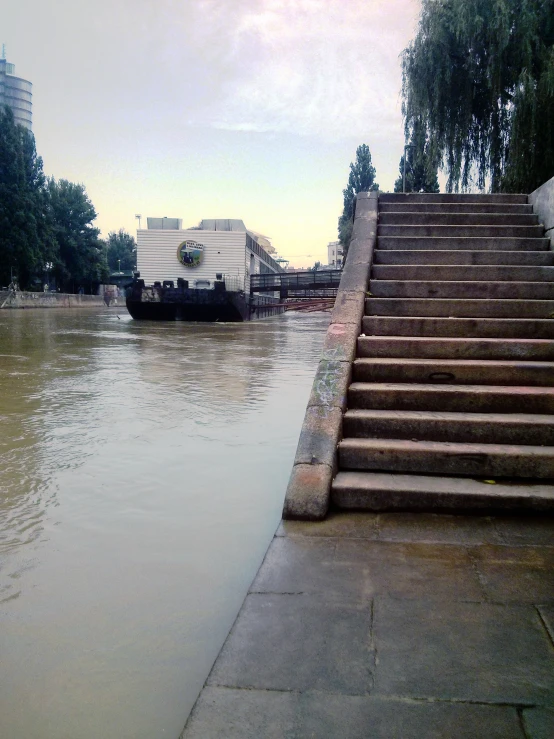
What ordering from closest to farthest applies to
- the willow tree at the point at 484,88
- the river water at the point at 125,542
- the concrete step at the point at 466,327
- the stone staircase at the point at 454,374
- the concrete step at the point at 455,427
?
the river water at the point at 125,542, the stone staircase at the point at 454,374, the concrete step at the point at 455,427, the concrete step at the point at 466,327, the willow tree at the point at 484,88

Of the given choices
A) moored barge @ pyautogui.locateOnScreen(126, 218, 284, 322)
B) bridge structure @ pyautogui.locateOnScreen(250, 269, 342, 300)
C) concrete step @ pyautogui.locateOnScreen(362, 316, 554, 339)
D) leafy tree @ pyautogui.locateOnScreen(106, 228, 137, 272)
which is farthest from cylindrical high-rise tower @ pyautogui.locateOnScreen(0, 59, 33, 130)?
concrete step @ pyautogui.locateOnScreen(362, 316, 554, 339)

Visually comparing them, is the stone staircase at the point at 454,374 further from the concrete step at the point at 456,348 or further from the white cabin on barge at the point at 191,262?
the white cabin on barge at the point at 191,262

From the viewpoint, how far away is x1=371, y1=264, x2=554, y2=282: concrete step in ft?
20.3

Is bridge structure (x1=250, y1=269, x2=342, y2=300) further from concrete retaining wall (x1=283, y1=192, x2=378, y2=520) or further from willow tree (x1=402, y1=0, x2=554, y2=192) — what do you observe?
concrete retaining wall (x1=283, y1=192, x2=378, y2=520)

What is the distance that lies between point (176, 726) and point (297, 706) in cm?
35

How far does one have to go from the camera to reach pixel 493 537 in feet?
9.74

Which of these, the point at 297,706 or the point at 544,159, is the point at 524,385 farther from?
the point at 544,159

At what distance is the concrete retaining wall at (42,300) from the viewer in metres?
42.6

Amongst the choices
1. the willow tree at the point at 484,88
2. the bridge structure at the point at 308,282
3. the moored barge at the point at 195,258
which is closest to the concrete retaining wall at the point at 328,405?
the willow tree at the point at 484,88

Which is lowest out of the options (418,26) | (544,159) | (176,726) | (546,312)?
(176,726)

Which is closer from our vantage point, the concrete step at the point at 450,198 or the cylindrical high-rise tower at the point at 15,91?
the concrete step at the point at 450,198

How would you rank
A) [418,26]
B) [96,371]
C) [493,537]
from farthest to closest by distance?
[418,26], [96,371], [493,537]

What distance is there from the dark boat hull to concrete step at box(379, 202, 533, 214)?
23836mm

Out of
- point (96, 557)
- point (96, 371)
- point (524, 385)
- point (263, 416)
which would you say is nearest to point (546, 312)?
point (524, 385)
